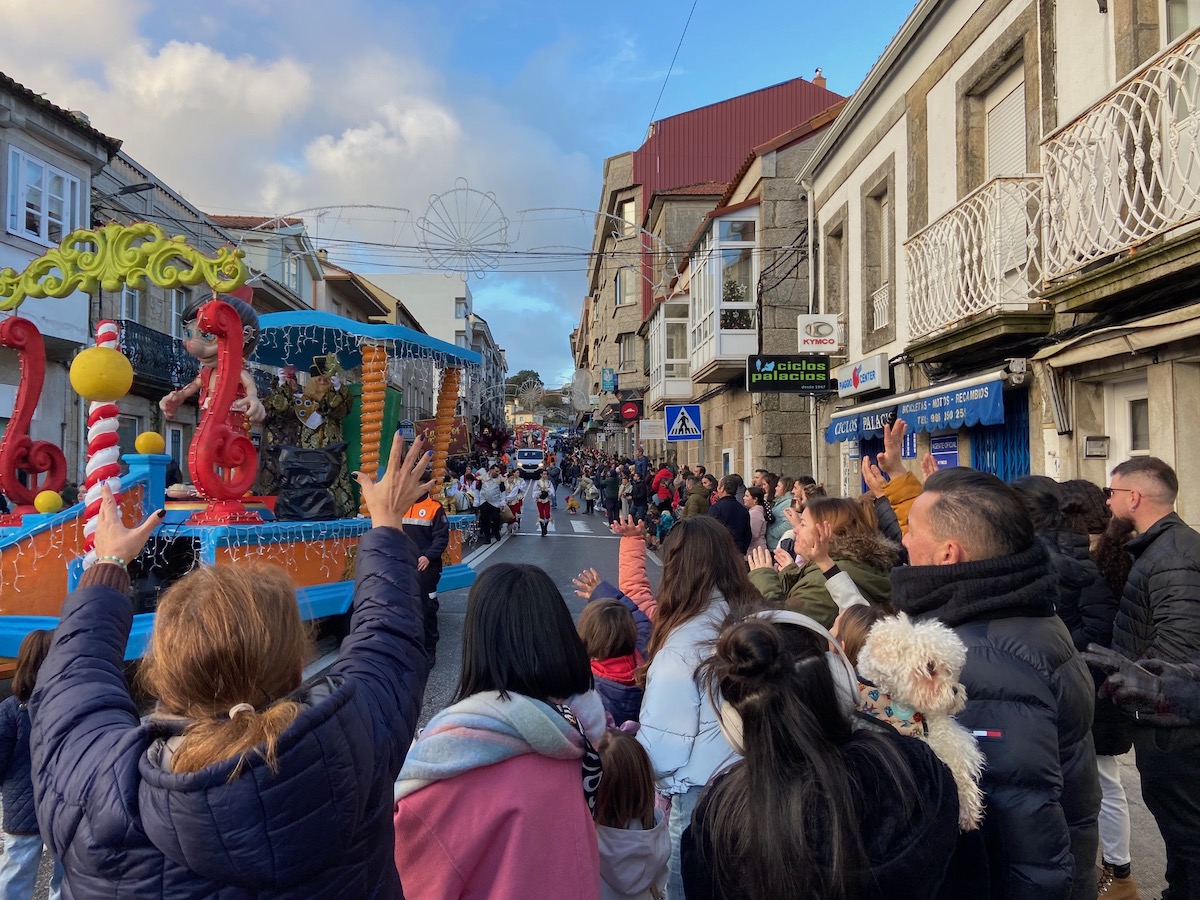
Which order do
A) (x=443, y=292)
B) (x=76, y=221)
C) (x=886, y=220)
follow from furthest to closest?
(x=443, y=292) < (x=76, y=221) < (x=886, y=220)

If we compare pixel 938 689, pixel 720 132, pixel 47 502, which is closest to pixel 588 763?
pixel 938 689

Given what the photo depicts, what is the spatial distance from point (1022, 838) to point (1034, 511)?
6.59ft

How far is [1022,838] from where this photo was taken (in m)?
1.85

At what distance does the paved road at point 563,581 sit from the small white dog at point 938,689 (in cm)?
204

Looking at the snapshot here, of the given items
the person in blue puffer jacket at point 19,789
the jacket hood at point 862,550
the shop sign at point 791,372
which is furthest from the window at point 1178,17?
the person in blue puffer jacket at point 19,789

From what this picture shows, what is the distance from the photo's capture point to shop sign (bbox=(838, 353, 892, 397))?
12.2m

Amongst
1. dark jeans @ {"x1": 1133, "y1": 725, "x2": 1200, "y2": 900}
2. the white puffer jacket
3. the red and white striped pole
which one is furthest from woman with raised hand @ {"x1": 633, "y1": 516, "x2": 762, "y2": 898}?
the red and white striped pole

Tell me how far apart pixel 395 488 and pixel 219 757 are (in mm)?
831

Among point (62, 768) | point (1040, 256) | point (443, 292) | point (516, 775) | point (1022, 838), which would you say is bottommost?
point (1022, 838)

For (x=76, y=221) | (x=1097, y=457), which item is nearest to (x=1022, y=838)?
(x=1097, y=457)

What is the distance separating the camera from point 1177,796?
9.43 feet

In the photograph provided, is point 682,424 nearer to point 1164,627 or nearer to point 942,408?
point 942,408

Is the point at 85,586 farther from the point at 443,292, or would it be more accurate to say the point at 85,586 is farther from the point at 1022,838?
the point at 443,292

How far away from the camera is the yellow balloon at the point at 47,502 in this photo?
6254mm
